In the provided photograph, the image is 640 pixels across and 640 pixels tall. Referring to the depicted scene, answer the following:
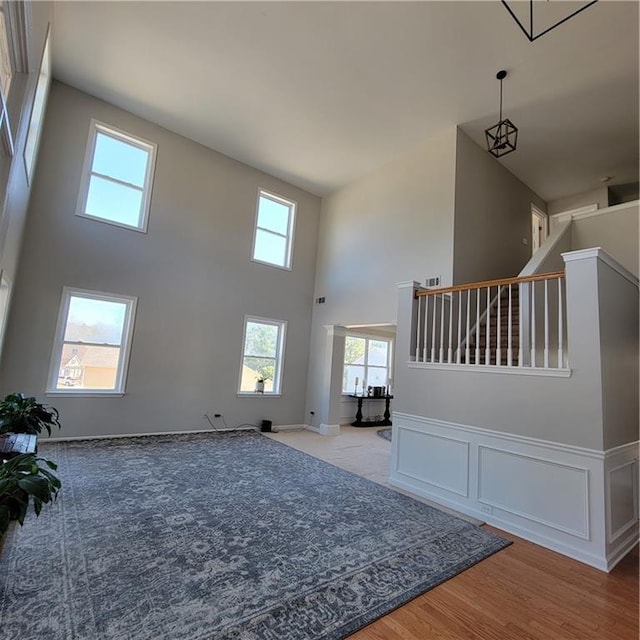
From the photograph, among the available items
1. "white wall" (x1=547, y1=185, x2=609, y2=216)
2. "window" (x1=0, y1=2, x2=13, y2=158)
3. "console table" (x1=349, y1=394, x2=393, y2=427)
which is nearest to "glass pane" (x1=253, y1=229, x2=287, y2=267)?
"console table" (x1=349, y1=394, x2=393, y2=427)

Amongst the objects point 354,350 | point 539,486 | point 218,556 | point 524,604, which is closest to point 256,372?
point 354,350

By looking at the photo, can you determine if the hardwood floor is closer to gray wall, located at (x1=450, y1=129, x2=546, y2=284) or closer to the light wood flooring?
the light wood flooring

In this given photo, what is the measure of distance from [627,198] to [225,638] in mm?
9915

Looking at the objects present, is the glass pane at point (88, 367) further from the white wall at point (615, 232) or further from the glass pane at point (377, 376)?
the white wall at point (615, 232)

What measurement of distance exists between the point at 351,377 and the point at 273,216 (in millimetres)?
4045

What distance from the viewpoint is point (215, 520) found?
3.07m

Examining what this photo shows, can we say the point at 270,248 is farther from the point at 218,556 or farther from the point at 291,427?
the point at 218,556

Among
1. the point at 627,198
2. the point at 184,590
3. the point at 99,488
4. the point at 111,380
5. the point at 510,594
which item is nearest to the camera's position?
the point at 184,590

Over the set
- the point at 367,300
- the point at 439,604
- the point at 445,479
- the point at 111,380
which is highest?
the point at 367,300

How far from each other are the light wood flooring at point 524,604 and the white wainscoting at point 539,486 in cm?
14

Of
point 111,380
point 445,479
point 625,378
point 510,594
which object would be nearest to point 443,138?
point 625,378

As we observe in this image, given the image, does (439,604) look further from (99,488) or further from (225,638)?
(99,488)

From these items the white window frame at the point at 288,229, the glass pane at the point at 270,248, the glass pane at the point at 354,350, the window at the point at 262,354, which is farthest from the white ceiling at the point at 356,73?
the glass pane at the point at 354,350

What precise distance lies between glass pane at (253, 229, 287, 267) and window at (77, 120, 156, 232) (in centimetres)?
211
